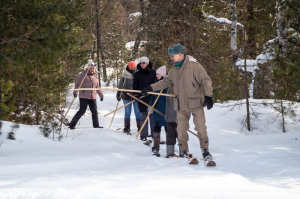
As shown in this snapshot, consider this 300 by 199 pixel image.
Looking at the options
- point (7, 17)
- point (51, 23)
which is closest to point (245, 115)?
point (51, 23)

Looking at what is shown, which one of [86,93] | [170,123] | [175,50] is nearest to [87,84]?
[86,93]

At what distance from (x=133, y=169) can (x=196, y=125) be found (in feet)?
4.87

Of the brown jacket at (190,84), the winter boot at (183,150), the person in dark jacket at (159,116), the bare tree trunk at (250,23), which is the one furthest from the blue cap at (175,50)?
the bare tree trunk at (250,23)

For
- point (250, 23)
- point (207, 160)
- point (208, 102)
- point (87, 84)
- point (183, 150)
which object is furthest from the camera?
point (250, 23)

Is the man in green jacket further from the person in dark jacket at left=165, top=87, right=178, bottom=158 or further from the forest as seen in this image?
the forest

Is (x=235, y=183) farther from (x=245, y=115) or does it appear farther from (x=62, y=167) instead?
(x=245, y=115)

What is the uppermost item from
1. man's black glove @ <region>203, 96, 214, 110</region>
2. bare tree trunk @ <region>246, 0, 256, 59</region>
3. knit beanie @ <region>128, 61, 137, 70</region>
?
bare tree trunk @ <region>246, 0, 256, 59</region>

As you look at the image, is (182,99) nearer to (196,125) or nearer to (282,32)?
(196,125)

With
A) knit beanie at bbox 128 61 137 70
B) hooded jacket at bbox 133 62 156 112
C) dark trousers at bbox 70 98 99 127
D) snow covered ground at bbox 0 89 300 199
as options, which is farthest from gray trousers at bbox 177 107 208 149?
dark trousers at bbox 70 98 99 127

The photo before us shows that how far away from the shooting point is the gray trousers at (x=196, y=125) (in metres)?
5.90

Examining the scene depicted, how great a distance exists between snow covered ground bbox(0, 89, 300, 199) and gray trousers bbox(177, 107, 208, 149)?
0.41m

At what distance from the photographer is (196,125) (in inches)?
235

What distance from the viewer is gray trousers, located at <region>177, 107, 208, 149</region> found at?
5902 millimetres

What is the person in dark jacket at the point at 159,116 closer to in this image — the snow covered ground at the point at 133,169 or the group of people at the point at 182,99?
the group of people at the point at 182,99
